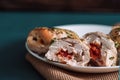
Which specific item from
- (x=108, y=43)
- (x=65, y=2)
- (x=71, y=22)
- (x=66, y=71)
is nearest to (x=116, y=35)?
(x=108, y=43)

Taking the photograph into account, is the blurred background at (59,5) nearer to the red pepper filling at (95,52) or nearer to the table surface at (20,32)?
the table surface at (20,32)

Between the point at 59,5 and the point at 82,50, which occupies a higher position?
the point at 59,5

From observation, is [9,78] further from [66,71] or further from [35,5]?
[35,5]

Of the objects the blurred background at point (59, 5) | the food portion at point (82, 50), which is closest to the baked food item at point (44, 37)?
the food portion at point (82, 50)

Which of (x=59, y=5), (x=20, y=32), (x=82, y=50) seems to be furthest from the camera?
(x=59, y=5)

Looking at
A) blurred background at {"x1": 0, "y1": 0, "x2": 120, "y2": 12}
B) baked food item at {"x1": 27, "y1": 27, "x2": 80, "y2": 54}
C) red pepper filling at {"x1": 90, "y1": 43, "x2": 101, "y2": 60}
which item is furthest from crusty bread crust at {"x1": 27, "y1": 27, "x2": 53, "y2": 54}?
blurred background at {"x1": 0, "y1": 0, "x2": 120, "y2": 12}

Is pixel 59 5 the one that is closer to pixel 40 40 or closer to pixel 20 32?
pixel 20 32

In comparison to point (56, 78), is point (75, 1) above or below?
above

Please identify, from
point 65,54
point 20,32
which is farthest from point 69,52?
point 20,32
